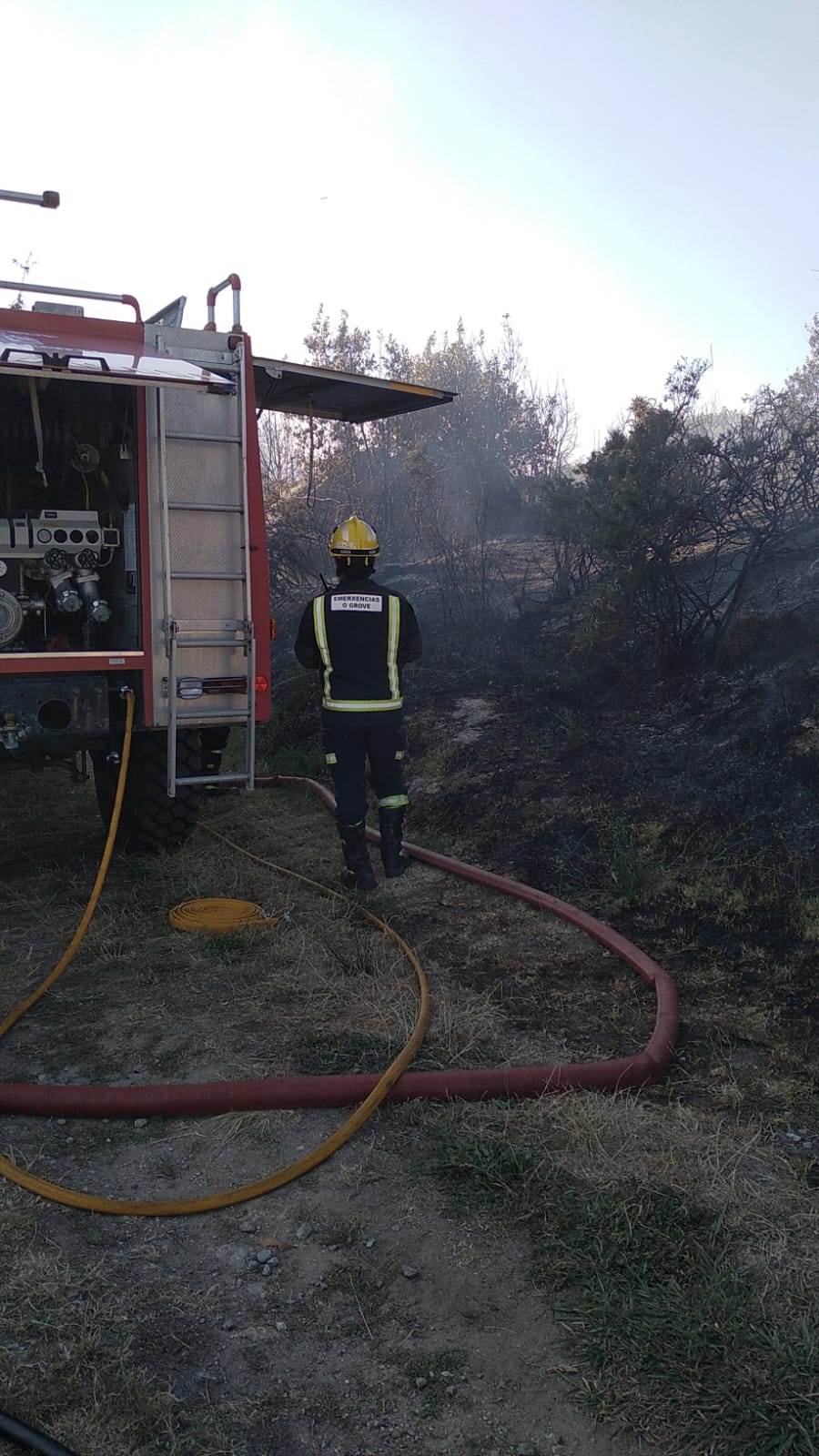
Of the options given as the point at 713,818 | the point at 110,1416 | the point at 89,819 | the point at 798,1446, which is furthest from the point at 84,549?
the point at 798,1446

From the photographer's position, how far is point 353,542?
548 centimetres

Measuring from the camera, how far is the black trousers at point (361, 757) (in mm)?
5586

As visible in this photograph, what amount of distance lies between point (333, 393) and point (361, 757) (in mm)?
2248

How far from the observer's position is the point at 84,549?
5.71m

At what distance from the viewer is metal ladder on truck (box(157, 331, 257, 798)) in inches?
209

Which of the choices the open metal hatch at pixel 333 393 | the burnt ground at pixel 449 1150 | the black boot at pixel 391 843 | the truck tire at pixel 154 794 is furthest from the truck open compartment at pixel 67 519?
the black boot at pixel 391 843

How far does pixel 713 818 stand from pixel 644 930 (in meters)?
1.02

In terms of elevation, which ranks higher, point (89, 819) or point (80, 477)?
point (80, 477)

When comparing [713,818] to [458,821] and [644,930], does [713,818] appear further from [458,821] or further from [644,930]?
[458,821]

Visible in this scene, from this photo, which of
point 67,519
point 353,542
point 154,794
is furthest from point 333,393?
point 154,794

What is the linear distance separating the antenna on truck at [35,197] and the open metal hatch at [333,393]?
1283mm

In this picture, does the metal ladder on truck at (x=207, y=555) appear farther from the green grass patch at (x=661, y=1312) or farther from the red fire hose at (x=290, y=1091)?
the green grass patch at (x=661, y=1312)

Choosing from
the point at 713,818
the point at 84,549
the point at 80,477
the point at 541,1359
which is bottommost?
the point at 541,1359

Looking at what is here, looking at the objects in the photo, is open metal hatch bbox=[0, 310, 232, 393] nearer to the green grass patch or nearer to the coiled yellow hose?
the coiled yellow hose
